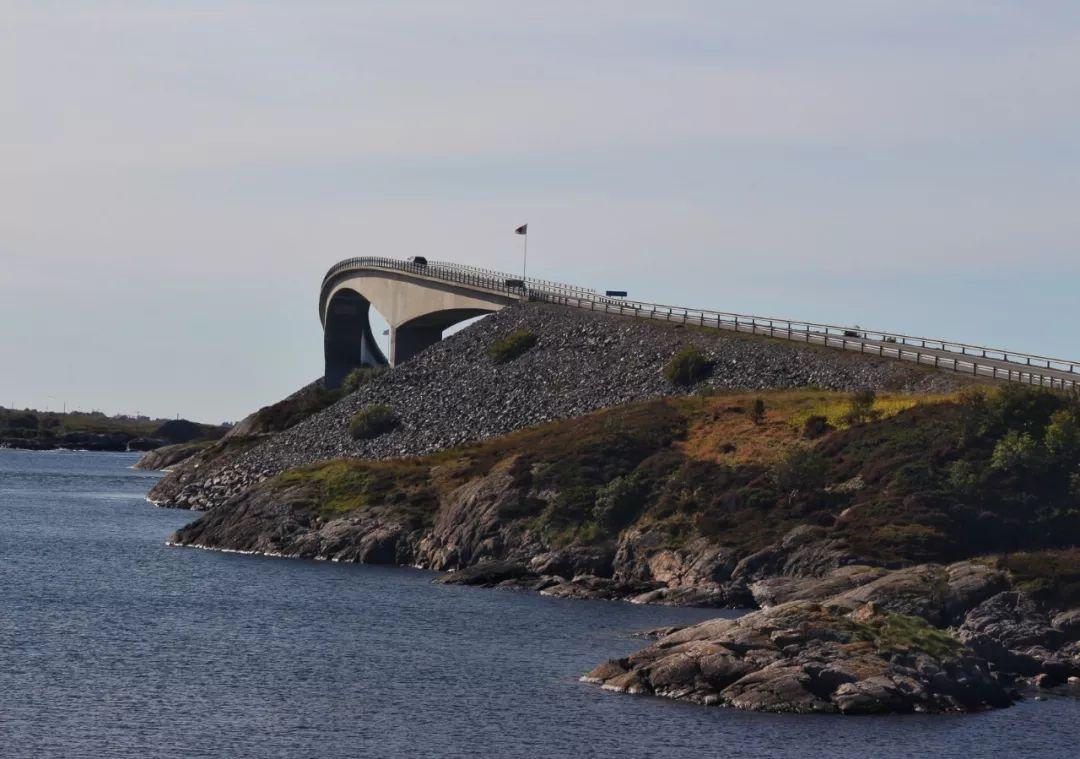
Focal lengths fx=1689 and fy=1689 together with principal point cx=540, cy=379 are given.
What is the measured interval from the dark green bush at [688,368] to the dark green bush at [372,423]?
960 inches

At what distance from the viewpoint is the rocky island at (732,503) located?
206ft

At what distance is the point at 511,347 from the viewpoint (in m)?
145

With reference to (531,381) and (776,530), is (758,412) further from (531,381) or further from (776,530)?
(531,381)

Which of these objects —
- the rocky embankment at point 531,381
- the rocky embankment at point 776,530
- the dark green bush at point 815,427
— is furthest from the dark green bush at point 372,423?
the dark green bush at point 815,427

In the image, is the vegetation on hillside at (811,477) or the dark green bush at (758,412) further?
the dark green bush at (758,412)

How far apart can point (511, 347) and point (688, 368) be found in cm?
2195

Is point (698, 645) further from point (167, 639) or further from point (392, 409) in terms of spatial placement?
point (392, 409)

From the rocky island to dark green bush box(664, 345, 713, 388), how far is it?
215 millimetres

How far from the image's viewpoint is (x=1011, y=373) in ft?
367

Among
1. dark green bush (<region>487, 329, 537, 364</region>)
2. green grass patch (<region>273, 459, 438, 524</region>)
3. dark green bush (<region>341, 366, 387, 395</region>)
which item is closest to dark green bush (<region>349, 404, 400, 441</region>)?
dark green bush (<region>487, 329, 537, 364</region>)

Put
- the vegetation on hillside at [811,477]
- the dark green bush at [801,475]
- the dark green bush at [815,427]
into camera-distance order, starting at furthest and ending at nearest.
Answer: the dark green bush at [815,427]
the dark green bush at [801,475]
the vegetation on hillside at [811,477]

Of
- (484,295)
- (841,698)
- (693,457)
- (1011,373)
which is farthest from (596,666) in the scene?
(484,295)

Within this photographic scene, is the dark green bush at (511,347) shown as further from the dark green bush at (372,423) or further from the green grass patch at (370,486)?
the green grass patch at (370,486)

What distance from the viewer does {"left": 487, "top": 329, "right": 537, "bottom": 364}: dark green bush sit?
14438 cm
